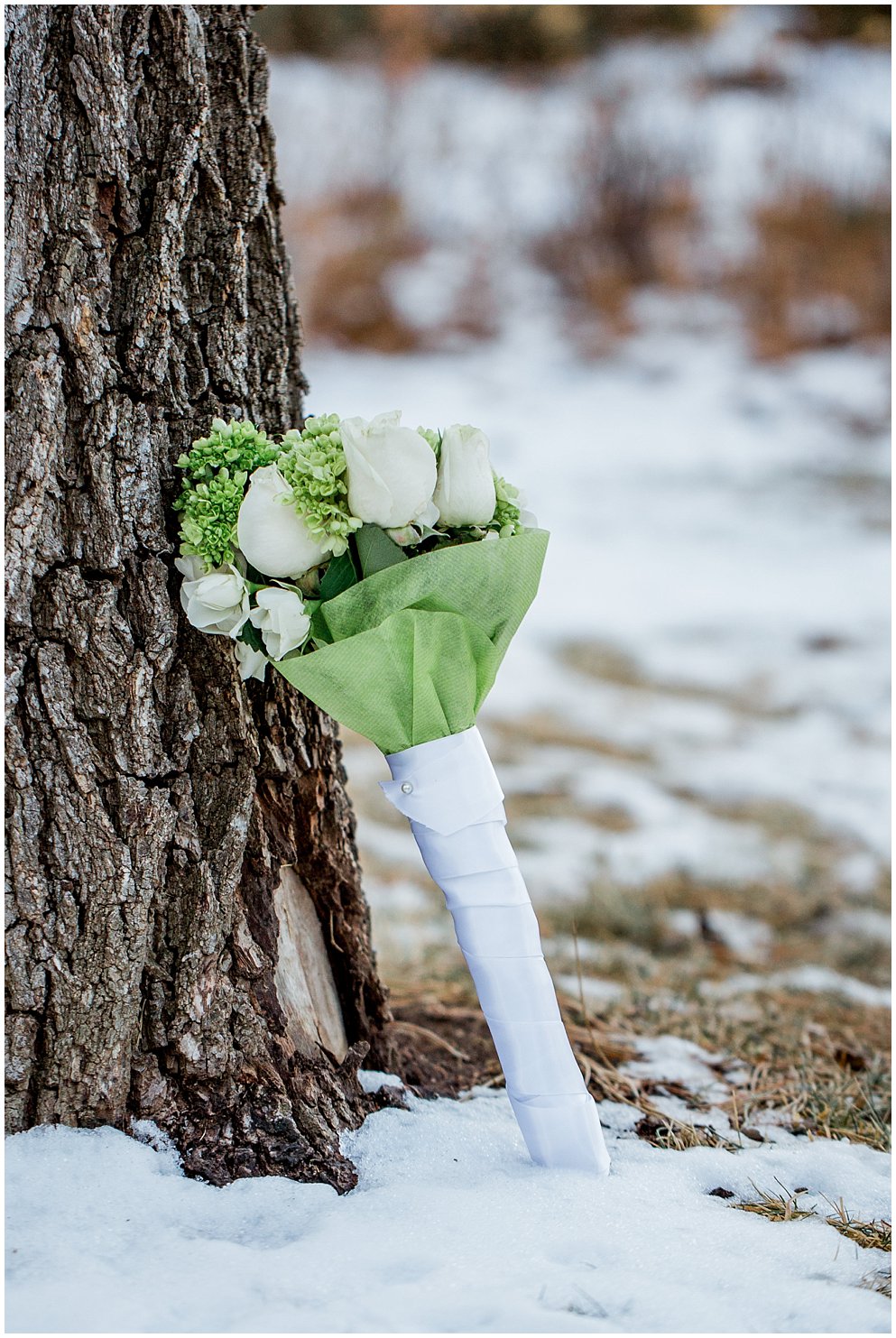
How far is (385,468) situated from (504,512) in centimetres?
19

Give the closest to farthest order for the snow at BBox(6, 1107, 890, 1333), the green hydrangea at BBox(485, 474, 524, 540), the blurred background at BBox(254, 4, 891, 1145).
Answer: the snow at BBox(6, 1107, 890, 1333) < the green hydrangea at BBox(485, 474, 524, 540) < the blurred background at BBox(254, 4, 891, 1145)

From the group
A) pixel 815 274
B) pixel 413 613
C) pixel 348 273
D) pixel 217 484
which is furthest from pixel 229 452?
pixel 815 274

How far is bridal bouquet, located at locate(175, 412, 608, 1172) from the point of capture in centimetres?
115

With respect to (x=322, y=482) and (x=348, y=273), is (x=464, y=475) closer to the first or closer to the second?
(x=322, y=482)

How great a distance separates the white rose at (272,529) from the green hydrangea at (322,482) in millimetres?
12

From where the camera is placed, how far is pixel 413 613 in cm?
117

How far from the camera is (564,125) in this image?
320 inches

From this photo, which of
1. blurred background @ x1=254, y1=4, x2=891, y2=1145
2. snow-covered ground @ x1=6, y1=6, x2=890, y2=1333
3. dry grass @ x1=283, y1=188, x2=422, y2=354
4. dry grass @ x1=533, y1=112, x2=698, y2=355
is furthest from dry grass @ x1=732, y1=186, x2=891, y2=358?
dry grass @ x1=283, y1=188, x2=422, y2=354

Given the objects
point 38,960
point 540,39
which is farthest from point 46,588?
point 540,39

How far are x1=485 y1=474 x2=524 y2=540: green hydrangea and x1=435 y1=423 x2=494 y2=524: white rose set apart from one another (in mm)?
58

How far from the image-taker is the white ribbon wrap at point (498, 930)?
3.97 feet

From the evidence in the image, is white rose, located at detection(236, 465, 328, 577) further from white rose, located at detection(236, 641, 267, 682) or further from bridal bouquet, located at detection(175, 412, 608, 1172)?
white rose, located at detection(236, 641, 267, 682)

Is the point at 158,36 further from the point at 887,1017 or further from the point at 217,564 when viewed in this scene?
the point at 887,1017

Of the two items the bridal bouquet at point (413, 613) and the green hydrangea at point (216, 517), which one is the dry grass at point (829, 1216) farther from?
the green hydrangea at point (216, 517)
